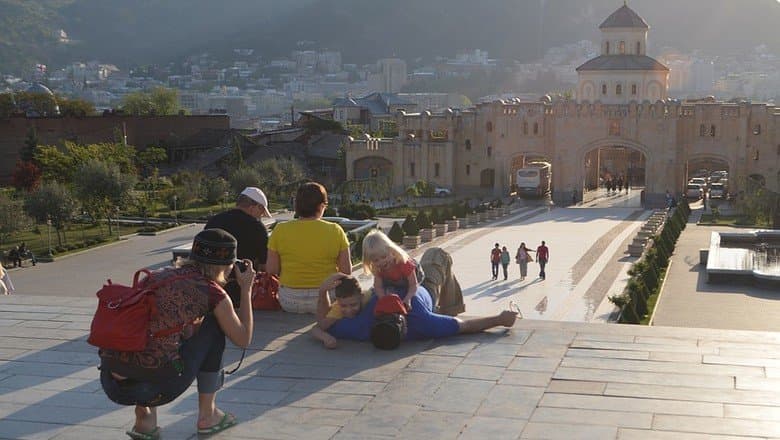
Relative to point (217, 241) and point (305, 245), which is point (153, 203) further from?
point (217, 241)

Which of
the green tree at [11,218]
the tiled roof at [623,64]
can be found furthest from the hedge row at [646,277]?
the tiled roof at [623,64]

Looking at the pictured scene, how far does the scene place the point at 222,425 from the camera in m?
5.55

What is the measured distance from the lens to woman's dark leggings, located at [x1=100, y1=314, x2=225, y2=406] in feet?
16.7

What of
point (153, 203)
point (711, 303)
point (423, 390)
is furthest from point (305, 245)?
point (153, 203)

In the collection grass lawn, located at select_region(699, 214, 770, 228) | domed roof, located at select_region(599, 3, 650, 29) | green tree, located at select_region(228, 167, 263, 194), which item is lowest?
grass lawn, located at select_region(699, 214, 770, 228)

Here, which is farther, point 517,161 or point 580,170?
point 517,161

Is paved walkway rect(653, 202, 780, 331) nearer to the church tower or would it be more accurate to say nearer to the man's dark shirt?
the man's dark shirt

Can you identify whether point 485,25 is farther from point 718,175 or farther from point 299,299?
point 299,299

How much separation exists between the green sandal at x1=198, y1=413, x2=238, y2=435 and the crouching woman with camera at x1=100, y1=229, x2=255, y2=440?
26 centimetres

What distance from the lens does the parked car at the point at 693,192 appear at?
145 ft

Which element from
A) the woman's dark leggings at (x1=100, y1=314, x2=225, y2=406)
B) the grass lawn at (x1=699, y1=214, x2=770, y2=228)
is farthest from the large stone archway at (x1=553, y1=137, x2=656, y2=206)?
the woman's dark leggings at (x1=100, y1=314, x2=225, y2=406)

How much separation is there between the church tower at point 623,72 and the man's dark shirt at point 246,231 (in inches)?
1637

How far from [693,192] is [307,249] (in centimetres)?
3947

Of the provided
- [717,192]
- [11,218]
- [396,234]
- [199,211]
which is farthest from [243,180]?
[717,192]
